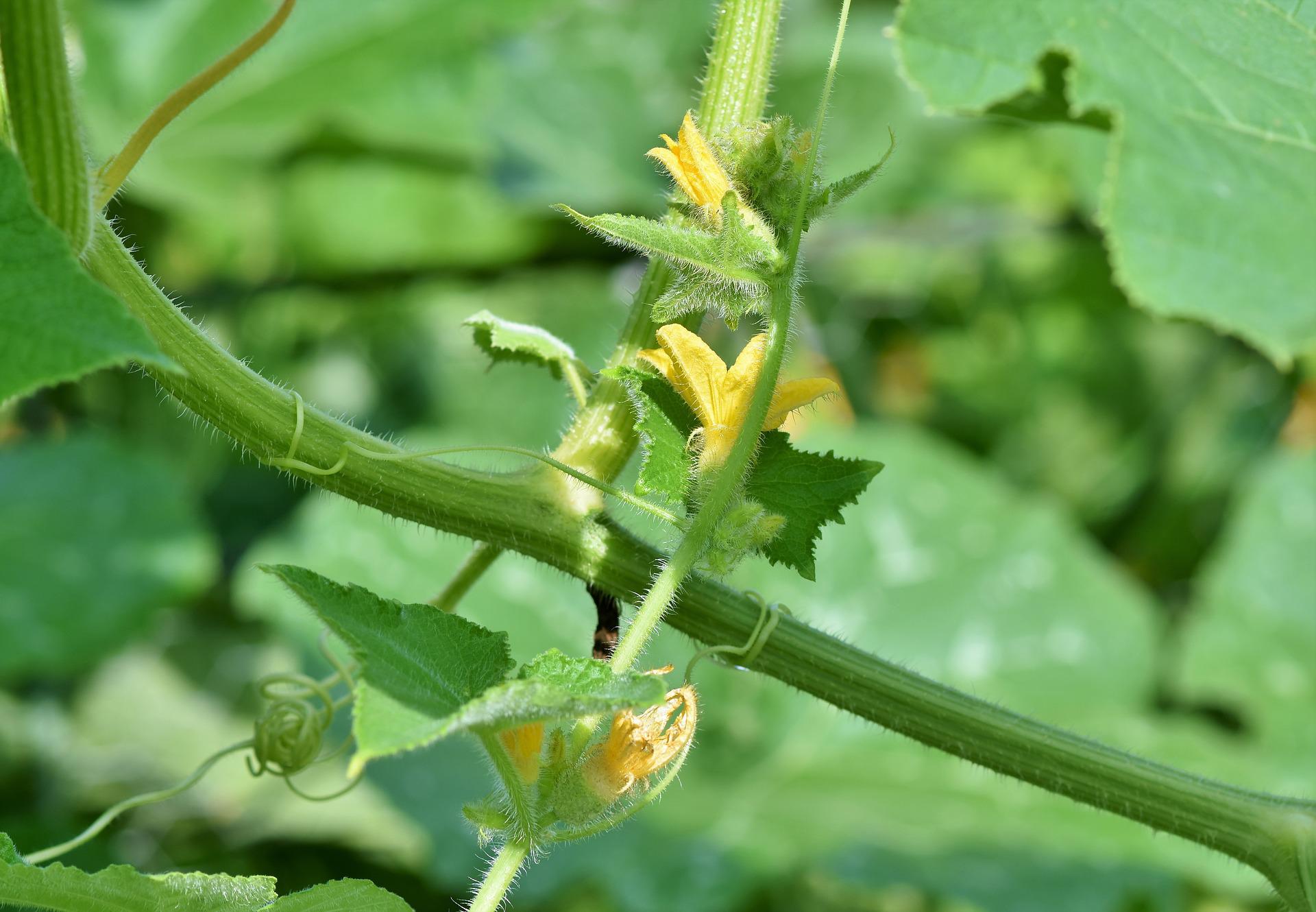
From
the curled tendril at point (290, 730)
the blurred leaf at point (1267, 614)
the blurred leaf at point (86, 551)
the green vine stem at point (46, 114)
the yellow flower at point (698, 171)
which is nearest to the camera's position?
the green vine stem at point (46, 114)

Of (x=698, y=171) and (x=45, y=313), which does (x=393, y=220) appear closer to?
(x=698, y=171)

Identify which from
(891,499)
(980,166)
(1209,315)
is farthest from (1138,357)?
(1209,315)

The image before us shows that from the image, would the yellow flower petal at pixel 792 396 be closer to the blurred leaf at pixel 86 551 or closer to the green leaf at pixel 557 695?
the green leaf at pixel 557 695

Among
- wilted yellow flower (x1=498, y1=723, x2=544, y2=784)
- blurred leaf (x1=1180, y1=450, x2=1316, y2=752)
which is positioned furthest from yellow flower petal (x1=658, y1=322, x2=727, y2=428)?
blurred leaf (x1=1180, y1=450, x2=1316, y2=752)

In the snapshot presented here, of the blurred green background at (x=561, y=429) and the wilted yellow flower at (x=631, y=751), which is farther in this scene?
the blurred green background at (x=561, y=429)

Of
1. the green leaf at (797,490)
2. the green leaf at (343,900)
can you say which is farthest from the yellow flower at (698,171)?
the green leaf at (343,900)

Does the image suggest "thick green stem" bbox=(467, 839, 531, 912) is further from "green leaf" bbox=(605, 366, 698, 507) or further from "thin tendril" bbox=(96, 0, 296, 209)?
"thin tendril" bbox=(96, 0, 296, 209)

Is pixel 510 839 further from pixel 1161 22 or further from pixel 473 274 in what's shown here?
pixel 473 274

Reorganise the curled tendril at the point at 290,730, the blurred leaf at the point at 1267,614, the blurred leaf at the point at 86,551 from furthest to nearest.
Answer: the blurred leaf at the point at 1267,614 < the blurred leaf at the point at 86,551 < the curled tendril at the point at 290,730
